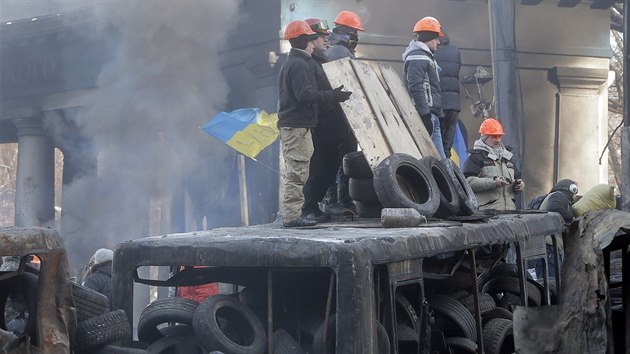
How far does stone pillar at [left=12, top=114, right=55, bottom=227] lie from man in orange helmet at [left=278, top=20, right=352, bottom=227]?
1290 cm

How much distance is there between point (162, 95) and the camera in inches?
666

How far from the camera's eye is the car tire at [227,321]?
5.38 meters

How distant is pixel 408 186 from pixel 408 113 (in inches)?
58.3

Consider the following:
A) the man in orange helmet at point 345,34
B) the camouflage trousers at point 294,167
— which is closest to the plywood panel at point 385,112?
the camouflage trousers at point 294,167

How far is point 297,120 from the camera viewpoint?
7.11 m

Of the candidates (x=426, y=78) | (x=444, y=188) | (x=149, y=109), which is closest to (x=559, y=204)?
(x=426, y=78)

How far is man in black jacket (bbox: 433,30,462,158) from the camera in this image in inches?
391

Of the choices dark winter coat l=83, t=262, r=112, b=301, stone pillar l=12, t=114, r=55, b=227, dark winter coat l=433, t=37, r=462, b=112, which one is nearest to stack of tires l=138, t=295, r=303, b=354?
dark winter coat l=83, t=262, r=112, b=301

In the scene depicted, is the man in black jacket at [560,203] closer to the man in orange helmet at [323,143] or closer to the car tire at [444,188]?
the car tire at [444,188]

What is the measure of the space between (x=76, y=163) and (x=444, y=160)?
13.0m

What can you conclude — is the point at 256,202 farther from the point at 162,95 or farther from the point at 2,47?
the point at 2,47

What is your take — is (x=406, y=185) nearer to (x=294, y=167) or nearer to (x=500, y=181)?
(x=294, y=167)

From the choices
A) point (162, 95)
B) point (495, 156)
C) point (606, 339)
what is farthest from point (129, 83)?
point (606, 339)

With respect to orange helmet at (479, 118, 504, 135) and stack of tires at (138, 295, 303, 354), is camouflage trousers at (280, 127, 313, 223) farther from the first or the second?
orange helmet at (479, 118, 504, 135)
